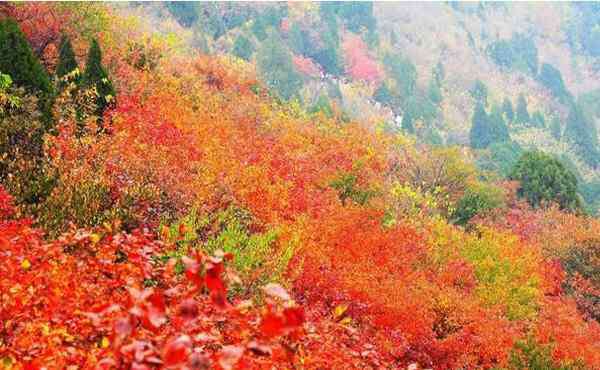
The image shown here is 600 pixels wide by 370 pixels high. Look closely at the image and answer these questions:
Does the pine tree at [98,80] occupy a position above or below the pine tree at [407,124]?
above

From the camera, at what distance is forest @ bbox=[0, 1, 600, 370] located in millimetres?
7403

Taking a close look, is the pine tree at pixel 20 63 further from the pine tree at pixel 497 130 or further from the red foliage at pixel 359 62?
the red foliage at pixel 359 62

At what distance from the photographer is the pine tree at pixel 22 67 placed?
19625 millimetres

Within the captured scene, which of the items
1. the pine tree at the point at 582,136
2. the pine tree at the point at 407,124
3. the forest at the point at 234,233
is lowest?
the pine tree at the point at 407,124

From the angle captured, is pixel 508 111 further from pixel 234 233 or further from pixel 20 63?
pixel 234 233

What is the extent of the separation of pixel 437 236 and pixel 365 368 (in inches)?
686

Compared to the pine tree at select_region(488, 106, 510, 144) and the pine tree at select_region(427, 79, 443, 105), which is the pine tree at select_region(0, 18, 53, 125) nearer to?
the pine tree at select_region(488, 106, 510, 144)

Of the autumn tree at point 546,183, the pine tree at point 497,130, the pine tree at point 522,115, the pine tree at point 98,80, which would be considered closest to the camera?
the pine tree at point 98,80

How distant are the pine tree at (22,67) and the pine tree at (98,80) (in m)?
2.31

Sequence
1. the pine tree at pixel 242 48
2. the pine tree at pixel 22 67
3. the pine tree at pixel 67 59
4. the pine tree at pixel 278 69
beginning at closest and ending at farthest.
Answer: the pine tree at pixel 22 67 → the pine tree at pixel 67 59 → the pine tree at pixel 278 69 → the pine tree at pixel 242 48

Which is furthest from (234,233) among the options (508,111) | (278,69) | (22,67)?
(508,111)

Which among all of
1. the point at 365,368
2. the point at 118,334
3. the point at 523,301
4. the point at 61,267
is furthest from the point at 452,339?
the point at 118,334

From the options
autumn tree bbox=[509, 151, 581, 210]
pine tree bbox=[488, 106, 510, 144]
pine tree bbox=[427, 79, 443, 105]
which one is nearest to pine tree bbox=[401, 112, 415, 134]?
pine tree bbox=[488, 106, 510, 144]

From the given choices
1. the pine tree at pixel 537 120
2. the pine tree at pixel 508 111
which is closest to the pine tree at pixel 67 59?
the pine tree at pixel 508 111
